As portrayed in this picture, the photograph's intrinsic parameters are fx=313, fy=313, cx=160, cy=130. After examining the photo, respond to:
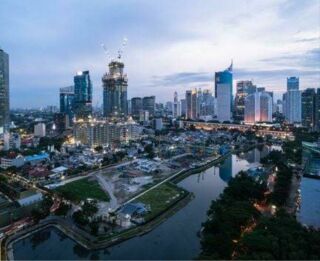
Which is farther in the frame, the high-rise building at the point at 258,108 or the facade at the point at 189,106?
the facade at the point at 189,106

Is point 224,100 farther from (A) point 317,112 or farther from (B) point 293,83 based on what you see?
(A) point 317,112

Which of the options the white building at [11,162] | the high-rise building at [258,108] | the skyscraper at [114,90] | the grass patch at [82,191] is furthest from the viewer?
the high-rise building at [258,108]

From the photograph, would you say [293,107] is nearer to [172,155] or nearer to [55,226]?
[172,155]

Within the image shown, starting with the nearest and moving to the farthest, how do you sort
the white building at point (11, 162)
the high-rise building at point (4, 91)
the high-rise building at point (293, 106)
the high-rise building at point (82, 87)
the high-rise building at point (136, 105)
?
1. the white building at point (11, 162)
2. the high-rise building at point (4, 91)
3. the high-rise building at point (82, 87)
4. the high-rise building at point (293, 106)
5. the high-rise building at point (136, 105)

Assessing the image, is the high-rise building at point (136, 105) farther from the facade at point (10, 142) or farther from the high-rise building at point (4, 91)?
the facade at point (10, 142)

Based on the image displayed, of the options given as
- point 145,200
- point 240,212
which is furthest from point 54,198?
point 240,212

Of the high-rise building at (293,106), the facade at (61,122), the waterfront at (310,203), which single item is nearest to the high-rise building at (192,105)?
the high-rise building at (293,106)
